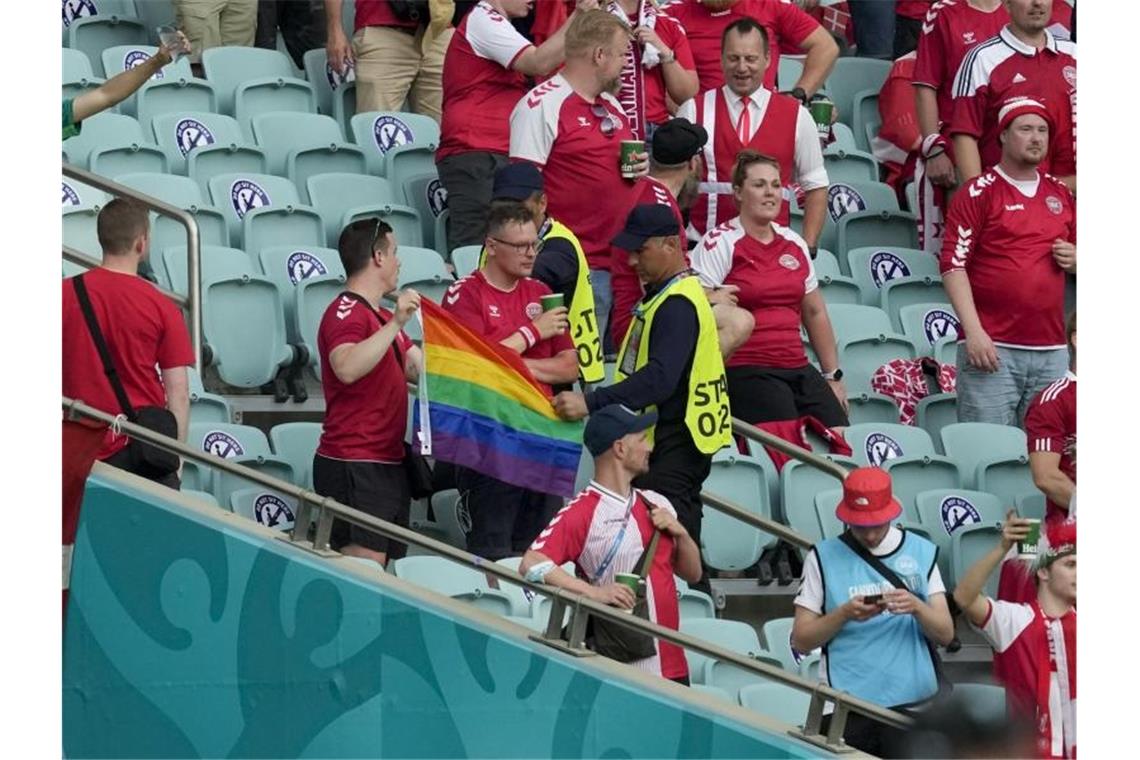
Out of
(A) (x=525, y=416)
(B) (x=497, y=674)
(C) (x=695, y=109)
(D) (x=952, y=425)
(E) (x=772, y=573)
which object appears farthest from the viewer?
(C) (x=695, y=109)

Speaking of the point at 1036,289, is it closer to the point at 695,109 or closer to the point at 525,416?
the point at 695,109

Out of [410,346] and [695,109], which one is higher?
[695,109]

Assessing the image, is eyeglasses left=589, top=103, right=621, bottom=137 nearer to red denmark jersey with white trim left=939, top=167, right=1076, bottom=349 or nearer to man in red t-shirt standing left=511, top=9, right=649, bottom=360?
man in red t-shirt standing left=511, top=9, right=649, bottom=360

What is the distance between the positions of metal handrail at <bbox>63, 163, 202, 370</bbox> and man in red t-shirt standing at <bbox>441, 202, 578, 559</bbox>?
3.27ft

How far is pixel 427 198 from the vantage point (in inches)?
460

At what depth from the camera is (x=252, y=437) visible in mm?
9539

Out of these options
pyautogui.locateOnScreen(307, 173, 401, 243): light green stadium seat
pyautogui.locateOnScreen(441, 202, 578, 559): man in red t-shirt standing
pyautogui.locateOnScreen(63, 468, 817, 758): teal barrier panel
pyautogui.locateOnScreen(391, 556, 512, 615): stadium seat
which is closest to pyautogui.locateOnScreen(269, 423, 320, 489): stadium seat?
pyautogui.locateOnScreen(441, 202, 578, 559): man in red t-shirt standing

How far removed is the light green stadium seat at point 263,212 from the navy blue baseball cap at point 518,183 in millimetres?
1546

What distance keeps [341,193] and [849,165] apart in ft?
8.91

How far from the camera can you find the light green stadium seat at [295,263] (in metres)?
10.6

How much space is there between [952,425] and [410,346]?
8.23ft

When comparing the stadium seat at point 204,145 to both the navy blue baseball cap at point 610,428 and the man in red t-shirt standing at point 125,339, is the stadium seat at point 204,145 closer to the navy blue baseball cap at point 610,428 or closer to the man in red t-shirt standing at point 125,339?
the man in red t-shirt standing at point 125,339

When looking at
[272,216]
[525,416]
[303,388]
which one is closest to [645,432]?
[525,416]

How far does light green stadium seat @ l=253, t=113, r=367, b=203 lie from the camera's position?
11797 mm
